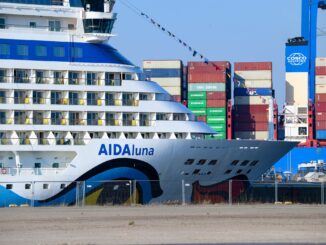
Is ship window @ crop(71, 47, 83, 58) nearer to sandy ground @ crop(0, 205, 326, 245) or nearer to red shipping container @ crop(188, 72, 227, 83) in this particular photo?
sandy ground @ crop(0, 205, 326, 245)

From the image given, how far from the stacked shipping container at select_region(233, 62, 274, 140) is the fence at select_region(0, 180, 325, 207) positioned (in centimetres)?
4030

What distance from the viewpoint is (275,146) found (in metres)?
43.6

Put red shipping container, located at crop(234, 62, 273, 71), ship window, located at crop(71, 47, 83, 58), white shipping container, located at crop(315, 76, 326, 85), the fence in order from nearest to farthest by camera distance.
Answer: the fence < ship window, located at crop(71, 47, 83, 58) < red shipping container, located at crop(234, 62, 273, 71) < white shipping container, located at crop(315, 76, 326, 85)

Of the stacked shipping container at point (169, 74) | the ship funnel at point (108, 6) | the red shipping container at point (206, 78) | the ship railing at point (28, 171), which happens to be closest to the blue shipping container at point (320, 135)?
the red shipping container at point (206, 78)

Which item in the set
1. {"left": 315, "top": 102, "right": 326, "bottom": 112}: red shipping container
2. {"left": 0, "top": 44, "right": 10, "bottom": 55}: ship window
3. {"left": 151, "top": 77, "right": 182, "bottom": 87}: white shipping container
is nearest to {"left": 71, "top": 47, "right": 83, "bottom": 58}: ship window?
{"left": 0, "top": 44, "right": 10, "bottom": 55}: ship window

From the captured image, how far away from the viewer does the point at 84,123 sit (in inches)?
1566

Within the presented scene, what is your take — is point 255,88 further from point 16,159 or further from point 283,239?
point 283,239

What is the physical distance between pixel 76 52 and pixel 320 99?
5247 cm

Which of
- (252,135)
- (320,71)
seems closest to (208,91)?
(252,135)

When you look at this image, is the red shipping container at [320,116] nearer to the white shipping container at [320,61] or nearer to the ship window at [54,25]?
the white shipping container at [320,61]

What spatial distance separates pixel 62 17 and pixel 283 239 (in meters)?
21.7

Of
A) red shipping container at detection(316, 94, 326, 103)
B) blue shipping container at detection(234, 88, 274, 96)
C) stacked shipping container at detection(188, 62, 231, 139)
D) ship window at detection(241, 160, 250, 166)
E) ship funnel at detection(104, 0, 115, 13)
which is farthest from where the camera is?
red shipping container at detection(316, 94, 326, 103)

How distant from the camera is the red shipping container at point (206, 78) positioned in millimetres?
82250

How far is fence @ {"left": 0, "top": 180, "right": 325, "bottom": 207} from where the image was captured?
38.2 meters
